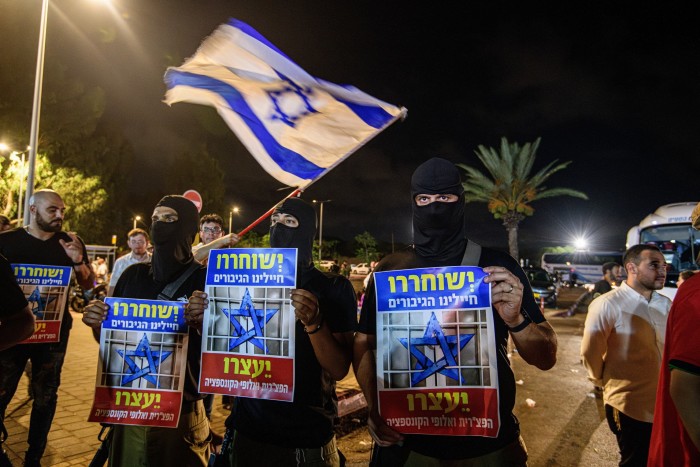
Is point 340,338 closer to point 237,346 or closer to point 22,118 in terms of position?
point 237,346

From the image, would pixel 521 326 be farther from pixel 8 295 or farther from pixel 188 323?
pixel 8 295

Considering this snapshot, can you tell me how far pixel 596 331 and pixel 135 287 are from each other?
12.1 feet

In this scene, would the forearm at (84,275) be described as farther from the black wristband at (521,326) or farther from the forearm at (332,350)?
the black wristband at (521,326)

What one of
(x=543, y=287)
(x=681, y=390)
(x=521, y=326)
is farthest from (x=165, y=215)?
(x=543, y=287)

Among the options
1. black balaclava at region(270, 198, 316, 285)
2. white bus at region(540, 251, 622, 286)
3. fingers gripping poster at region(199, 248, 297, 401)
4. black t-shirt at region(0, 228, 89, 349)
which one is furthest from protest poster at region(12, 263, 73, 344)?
white bus at region(540, 251, 622, 286)

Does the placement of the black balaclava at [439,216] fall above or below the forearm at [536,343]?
above

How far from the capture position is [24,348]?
3568 mm

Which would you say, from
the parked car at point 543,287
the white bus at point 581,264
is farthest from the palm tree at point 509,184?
the white bus at point 581,264

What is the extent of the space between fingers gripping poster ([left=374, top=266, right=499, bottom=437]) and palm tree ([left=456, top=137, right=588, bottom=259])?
26.2m

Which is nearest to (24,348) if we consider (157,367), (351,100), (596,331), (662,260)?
(157,367)

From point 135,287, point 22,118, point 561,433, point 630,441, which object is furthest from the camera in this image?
point 22,118

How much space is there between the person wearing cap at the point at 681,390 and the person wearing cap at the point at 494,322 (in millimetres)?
453

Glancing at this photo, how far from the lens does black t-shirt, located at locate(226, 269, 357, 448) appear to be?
7.13 ft

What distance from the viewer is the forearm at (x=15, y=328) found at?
7.07 feet
